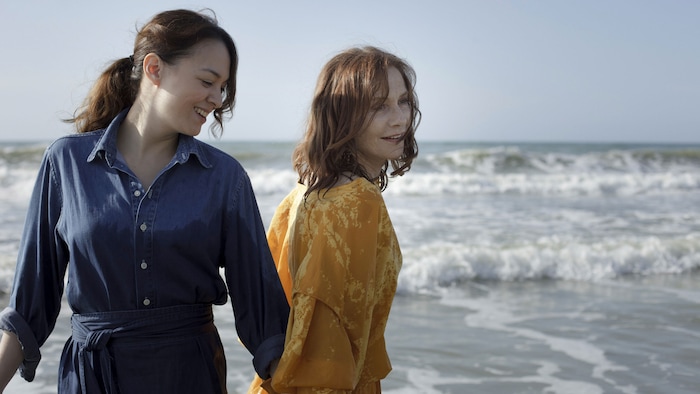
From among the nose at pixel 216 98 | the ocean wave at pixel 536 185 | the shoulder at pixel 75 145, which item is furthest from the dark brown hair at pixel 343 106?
the ocean wave at pixel 536 185

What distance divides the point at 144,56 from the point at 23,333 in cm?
74

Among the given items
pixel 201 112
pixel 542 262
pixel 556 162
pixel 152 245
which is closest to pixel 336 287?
pixel 152 245

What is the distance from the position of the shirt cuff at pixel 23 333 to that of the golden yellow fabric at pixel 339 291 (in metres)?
0.60

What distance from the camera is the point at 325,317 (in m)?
1.79

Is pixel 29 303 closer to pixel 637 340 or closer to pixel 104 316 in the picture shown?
pixel 104 316

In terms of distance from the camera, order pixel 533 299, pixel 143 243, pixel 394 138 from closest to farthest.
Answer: pixel 143 243
pixel 394 138
pixel 533 299

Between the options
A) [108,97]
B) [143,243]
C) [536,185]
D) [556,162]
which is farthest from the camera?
[556,162]

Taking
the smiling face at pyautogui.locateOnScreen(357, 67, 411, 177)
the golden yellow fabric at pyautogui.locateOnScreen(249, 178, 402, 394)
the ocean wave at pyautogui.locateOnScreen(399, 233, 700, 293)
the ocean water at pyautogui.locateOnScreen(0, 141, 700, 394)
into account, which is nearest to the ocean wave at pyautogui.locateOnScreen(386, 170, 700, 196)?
the ocean water at pyautogui.locateOnScreen(0, 141, 700, 394)

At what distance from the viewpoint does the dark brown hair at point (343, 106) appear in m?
2.00

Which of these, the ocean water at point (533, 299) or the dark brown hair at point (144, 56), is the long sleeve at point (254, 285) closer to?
the dark brown hair at point (144, 56)

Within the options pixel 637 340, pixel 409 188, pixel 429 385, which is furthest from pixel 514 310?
pixel 409 188

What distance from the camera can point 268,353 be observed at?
5.94ft

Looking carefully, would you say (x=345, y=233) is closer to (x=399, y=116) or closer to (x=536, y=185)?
(x=399, y=116)

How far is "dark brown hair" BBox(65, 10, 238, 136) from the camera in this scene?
180 centimetres
